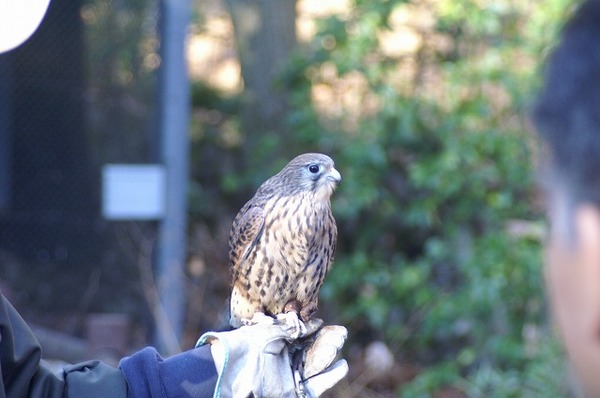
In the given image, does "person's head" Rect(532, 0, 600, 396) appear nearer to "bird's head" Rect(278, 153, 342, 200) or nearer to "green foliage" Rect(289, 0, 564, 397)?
"bird's head" Rect(278, 153, 342, 200)

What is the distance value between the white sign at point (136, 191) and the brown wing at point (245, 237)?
2.55 m

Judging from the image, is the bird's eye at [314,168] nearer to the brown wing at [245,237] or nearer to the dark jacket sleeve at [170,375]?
the brown wing at [245,237]

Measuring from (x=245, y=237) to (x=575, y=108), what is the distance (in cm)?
184

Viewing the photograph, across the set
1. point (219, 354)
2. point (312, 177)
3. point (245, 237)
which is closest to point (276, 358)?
point (219, 354)

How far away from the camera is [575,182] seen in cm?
94

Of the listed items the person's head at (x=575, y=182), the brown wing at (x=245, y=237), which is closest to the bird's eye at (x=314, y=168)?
the brown wing at (x=245, y=237)

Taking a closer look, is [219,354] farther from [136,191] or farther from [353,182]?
[353,182]

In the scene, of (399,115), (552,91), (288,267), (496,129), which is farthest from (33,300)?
(552,91)

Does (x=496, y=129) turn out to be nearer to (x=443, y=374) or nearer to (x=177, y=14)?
(x=443, y=374)

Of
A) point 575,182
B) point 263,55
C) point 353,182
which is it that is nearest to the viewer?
point 575,182

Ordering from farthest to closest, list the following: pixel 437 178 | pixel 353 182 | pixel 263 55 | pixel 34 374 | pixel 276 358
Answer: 1. pixel 263 55
2. pixel 353 182
3. pixel 437 178
4. pixel 276 358
5. pixel 34 374

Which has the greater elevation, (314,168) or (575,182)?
(575,182)

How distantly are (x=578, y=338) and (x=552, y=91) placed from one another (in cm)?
24

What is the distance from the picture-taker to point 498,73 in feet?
17.3
